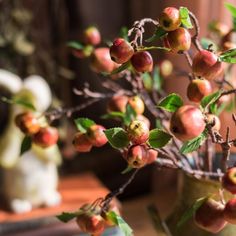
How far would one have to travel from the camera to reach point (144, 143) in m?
0.44

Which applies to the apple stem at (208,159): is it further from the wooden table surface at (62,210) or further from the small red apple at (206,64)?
the wooden table surface at (62,210)

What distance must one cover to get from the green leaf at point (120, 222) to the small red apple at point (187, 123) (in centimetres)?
12

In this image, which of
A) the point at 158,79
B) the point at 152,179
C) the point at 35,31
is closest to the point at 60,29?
the point at 35,31

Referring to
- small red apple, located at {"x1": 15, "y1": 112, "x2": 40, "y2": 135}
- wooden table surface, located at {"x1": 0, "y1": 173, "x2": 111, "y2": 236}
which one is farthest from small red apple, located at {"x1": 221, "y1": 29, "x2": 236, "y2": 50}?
wooden table surface, located at {"x1": 0, "y1": 173, "x2": 111, "y2": 236}

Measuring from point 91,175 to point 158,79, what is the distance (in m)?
0.47

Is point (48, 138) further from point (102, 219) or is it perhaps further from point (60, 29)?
point (60, 29)

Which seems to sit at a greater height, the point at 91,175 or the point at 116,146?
the point at 116,146

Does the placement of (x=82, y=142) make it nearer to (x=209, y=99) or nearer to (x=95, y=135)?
(x=95, y=135)

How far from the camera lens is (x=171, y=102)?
0.43 metres

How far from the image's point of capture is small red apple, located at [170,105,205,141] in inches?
15.5

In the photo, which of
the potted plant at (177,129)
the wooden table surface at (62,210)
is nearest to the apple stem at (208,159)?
the potted plant at (177,129)

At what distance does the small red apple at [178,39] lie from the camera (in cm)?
44

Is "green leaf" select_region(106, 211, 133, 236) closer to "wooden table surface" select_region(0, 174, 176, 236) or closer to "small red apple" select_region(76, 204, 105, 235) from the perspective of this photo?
"small red apple" select_region(76, 204, 105, 235)

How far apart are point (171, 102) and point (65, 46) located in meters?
0.77
